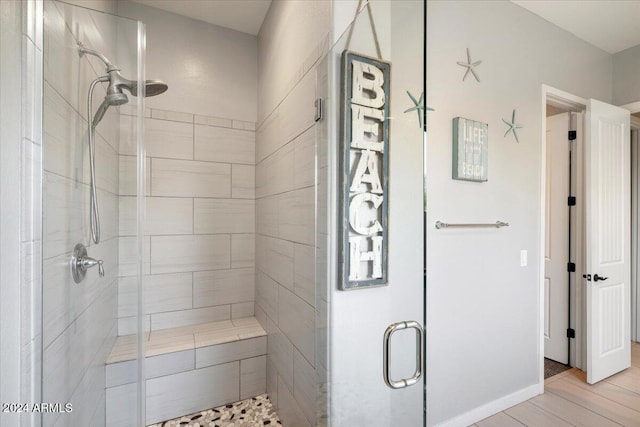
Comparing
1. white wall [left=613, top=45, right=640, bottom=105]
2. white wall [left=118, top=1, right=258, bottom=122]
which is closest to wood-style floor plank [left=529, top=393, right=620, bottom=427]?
white wall [left=613, top=45, right=640, bottom=105]

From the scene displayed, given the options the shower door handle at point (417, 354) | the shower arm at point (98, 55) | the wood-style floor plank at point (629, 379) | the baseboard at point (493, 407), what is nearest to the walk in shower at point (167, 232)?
the shower arm at point (98, 55)

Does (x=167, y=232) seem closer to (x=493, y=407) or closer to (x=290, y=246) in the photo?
(x=290, y=246)

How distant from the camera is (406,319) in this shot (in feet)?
2.88

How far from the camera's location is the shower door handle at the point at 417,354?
86 centimetres

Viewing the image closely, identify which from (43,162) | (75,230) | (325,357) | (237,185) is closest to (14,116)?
(43,162)

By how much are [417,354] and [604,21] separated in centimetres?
119

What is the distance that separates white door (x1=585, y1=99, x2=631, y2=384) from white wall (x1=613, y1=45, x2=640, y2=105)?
0.04m

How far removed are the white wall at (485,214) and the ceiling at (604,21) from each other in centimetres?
33

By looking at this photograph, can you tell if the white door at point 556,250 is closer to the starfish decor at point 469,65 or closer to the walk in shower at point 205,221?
the starfish decor at point 469,65

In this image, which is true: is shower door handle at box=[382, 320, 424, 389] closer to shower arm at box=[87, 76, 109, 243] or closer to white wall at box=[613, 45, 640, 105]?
white wall at box=[613, 45, 640, 105]

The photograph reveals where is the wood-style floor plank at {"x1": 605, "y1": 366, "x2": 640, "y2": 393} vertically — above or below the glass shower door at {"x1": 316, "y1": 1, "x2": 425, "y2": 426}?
below

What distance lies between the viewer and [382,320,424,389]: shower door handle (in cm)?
86

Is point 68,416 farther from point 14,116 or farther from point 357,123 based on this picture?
point 357,123

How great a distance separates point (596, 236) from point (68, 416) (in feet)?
6.24
